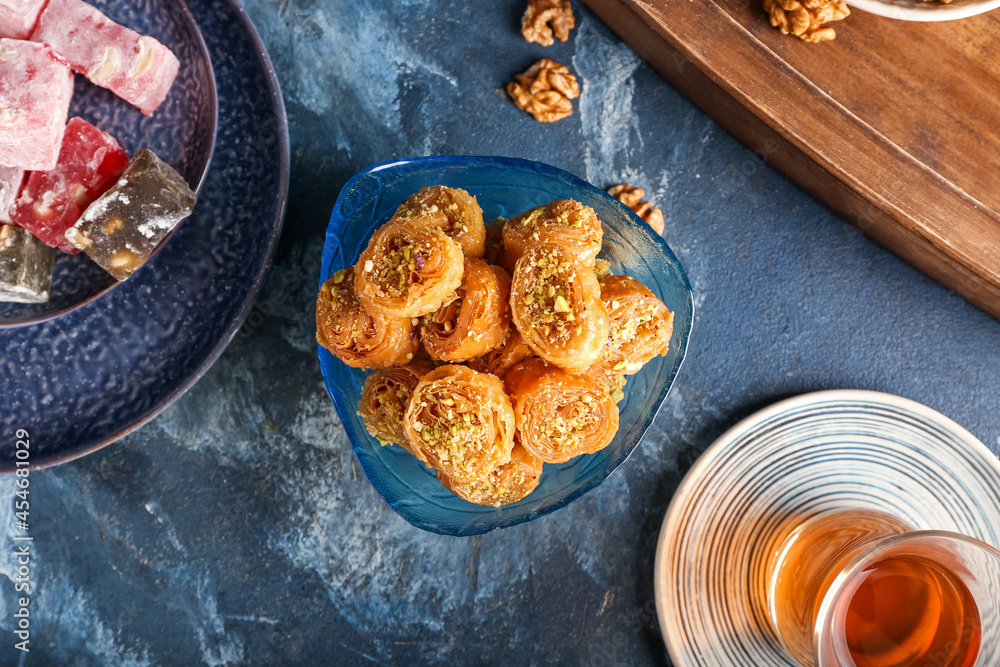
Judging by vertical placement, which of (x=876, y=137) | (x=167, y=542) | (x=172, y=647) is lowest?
(x=172, y=647)

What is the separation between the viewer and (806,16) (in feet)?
4.51

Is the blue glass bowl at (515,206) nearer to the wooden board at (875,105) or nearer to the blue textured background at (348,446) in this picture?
the blue textured background at (348,446)

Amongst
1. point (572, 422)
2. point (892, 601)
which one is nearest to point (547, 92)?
point (572, 422)

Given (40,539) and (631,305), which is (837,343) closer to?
(631,305)

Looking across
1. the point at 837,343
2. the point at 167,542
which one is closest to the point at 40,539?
the point at 167,542

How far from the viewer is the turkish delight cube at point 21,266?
53.1 inches

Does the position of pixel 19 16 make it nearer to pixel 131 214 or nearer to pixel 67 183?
pixel 67 183

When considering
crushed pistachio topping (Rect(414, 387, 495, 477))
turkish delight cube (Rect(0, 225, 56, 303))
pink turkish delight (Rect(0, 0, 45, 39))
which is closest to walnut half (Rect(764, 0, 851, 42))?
crushed pistachio topping (Rect(414, 387, 495, 477))

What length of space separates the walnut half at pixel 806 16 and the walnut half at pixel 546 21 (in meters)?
0.45

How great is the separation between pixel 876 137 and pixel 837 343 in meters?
0.49

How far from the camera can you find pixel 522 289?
40.1 inches

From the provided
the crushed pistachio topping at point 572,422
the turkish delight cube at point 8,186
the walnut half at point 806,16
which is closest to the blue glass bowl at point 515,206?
the crushed pistachio topping at point 572,422

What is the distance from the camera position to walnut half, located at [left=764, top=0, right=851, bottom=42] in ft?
4.52

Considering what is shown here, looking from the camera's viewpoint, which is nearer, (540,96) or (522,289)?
(522,289)
